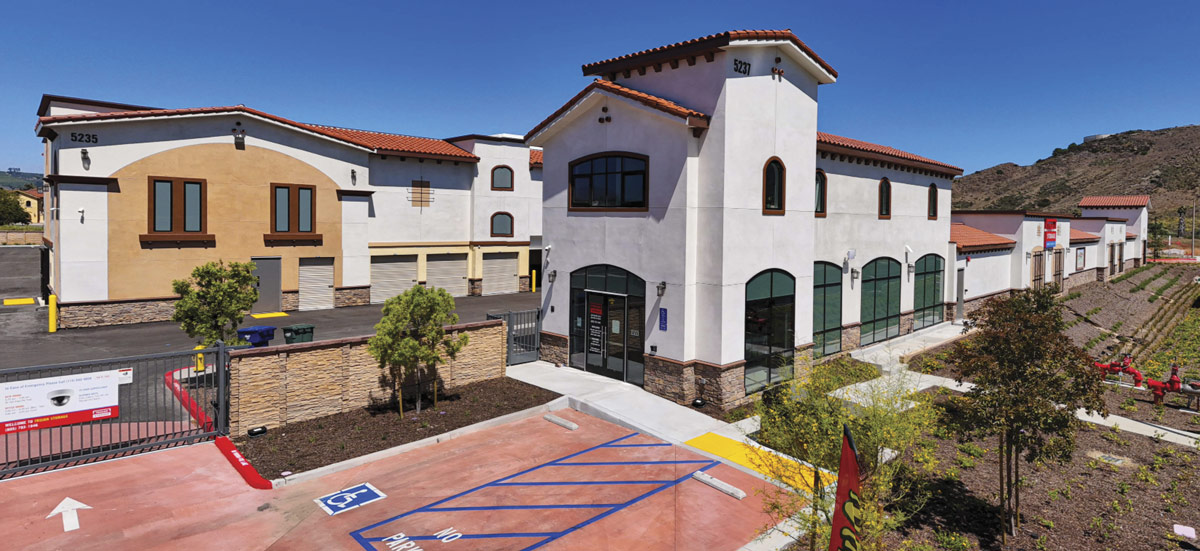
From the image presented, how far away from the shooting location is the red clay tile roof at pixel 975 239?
30156 mm

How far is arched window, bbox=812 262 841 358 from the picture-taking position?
853 inches

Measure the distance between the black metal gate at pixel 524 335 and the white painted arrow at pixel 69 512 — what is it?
1164 cm

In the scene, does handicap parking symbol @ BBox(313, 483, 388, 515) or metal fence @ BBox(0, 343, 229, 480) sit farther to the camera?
metal fence @ BBox(0, 343, 229, 480)

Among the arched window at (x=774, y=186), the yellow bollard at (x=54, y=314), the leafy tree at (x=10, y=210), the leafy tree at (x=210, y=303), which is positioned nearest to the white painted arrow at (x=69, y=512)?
the leafy tree at (x=210, y=303)

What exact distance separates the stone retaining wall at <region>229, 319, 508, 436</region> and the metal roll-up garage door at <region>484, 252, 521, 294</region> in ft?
72.8

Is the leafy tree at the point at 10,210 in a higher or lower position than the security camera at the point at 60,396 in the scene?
higher

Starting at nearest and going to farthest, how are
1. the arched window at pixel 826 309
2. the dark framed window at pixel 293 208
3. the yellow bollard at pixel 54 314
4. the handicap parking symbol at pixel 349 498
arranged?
the handicap parking symbol at pixel 349 498 < the arched window at pixel 826 309 < the yellow bollard at pixel 54 314 < the dark framed window at pixel 293 208

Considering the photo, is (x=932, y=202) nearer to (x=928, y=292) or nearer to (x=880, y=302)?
(x=928, y=292)

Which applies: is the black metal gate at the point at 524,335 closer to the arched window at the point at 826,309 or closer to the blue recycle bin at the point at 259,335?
the blue recycle bin at the point at 259,335

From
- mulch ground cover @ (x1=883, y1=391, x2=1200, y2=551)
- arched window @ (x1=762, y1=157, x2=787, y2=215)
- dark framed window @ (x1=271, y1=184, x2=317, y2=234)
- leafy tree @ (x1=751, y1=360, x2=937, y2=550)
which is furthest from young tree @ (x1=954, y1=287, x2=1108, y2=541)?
dark framed window @ (x1=271, y1=184, x2=317, y2=234)

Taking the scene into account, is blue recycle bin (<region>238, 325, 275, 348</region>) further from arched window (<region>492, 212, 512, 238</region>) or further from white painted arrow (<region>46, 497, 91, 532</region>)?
arched window (<region>492, 212, 512, 238</region>)

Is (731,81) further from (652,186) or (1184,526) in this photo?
(1184,526)

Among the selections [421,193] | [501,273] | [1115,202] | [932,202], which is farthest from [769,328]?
[1115,202]

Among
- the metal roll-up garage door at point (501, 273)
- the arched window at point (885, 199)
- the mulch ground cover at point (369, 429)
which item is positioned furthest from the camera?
the metal roll-up garage door at point (501, 273)
